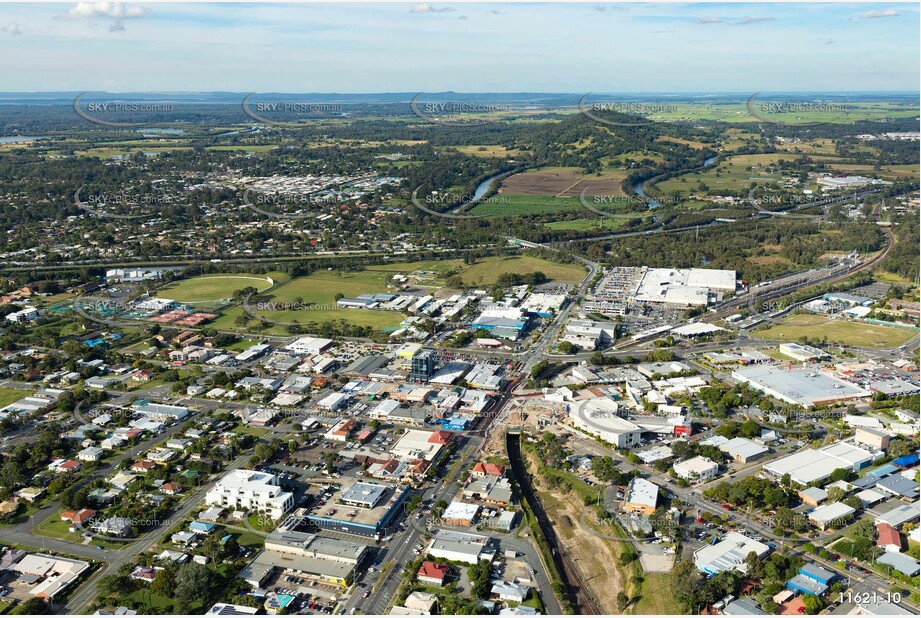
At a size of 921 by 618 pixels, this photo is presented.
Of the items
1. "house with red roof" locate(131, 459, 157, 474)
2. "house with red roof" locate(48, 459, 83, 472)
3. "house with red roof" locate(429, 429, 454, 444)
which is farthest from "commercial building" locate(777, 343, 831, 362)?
"house with red roof" locate(48, 459, 83, 472)

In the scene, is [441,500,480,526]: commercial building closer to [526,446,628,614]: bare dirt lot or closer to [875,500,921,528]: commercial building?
[526,446,628,614]: bare dirt lot

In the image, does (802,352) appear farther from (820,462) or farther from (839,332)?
(820,462)

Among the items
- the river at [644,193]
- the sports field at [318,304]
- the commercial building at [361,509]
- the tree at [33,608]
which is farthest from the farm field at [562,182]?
the tree at [33,608]

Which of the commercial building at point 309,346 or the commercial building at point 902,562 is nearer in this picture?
the commercial building at point 902,562

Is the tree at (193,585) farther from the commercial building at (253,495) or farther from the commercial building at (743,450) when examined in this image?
the commercial building at (743,450)

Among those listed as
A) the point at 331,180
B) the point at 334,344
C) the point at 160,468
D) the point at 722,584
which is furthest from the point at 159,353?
the point at 331,180
